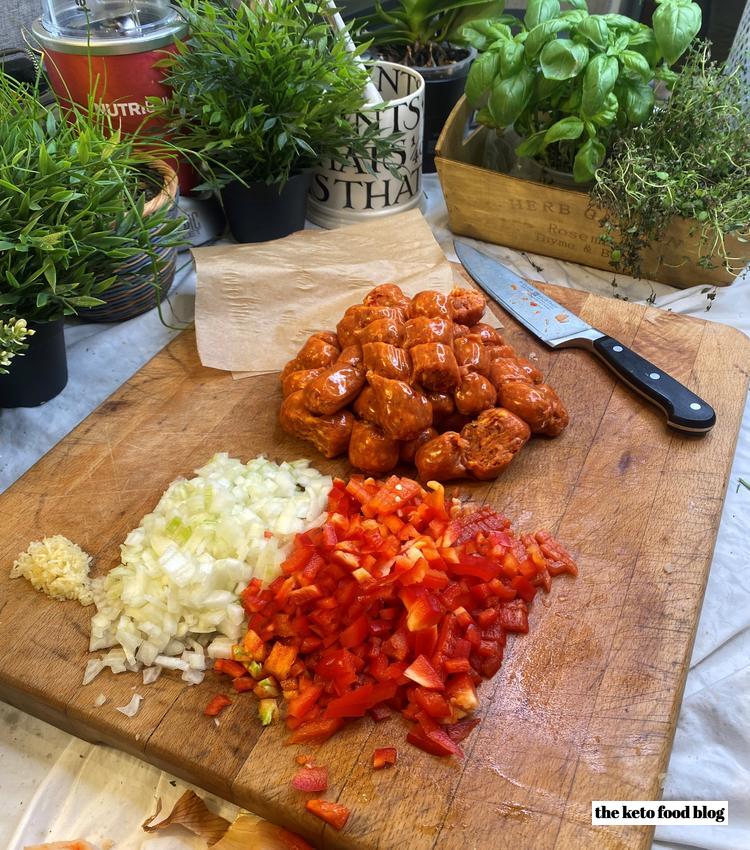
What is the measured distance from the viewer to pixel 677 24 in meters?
2.11

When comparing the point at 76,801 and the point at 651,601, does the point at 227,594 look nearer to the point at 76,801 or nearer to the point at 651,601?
the point at 76,801

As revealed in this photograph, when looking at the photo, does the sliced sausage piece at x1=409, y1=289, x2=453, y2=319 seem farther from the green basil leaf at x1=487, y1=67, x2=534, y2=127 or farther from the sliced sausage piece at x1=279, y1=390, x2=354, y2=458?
the green basil leaf at x1=487, y1=67, x2=534, y2=127

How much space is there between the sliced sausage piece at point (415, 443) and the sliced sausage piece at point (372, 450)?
22mm

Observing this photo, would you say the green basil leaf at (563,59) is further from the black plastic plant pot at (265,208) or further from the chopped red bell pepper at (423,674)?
the chopped red bell pepper at (423,674)

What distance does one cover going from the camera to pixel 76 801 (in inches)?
54.9

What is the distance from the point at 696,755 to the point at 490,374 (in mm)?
913

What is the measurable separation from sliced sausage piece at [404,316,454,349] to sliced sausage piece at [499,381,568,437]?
183mm

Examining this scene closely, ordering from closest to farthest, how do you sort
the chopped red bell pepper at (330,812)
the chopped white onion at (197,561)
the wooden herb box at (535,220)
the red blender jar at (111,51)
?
1. the chopped red bell pepper at (330,812)
2. the chopped white onion at (197,561)
3. the red blender jar at (111,51)
4. the wooden herb box at (535,220)

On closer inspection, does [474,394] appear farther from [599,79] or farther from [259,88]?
[259,88]

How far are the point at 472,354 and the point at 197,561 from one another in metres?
0.79

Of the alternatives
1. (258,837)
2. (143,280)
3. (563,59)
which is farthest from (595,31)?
(258,837)

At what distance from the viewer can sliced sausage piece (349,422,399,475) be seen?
5.65ft

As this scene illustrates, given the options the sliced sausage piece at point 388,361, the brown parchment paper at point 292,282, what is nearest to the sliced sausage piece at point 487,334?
the sliced sausage piece at point 388,361

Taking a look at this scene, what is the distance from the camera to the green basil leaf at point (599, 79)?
2102 millimetres
